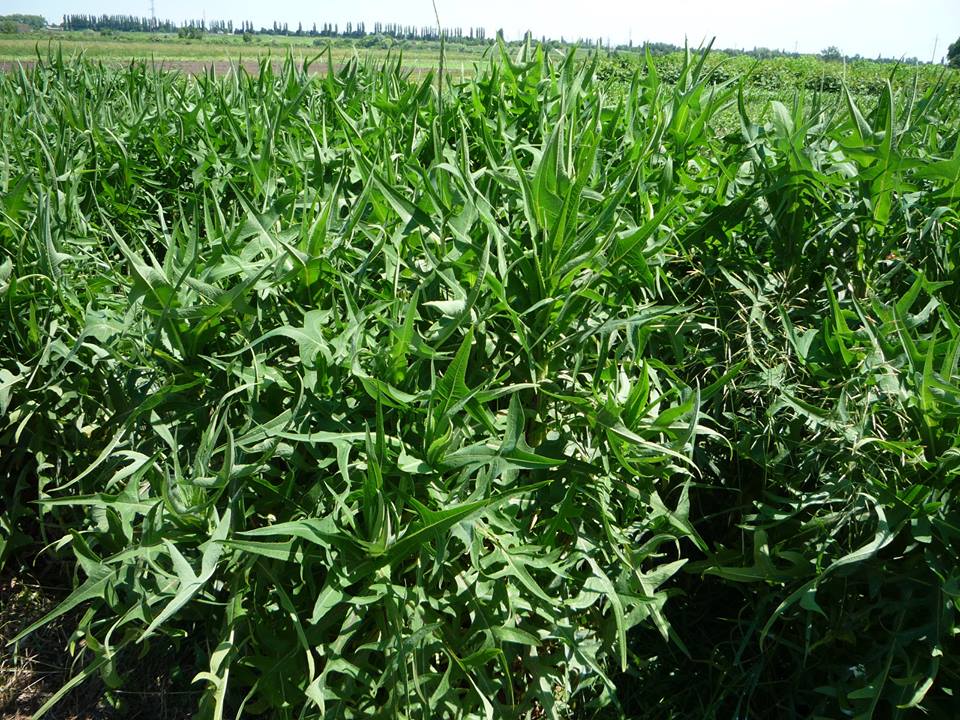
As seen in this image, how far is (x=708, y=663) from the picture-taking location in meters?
1.66

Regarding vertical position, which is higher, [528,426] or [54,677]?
[528,426]

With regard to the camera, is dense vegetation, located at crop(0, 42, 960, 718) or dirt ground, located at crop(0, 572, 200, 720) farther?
dirt ground, located at crop(0, 572, 200, 720)

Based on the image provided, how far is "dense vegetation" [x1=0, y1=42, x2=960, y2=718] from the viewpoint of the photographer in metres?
1.33

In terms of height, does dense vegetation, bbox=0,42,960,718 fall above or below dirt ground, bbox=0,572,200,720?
above

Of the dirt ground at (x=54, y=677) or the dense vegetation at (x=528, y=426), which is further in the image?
the dirt ground at (x=54, y=677)

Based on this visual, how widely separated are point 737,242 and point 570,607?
918 millimetres

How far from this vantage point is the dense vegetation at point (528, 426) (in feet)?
4.35

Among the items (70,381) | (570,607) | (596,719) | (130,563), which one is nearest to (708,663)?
(596,719)

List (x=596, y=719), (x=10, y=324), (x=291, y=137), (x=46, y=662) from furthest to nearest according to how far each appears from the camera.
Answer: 1. (x=291, y=137)
2. (x=46, y=662)
3. (x=10, y=324)
4. (x=596, y=719)

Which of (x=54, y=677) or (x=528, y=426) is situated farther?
(x=54, y=677)

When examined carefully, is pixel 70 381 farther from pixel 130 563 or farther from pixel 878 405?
pixel 878 405

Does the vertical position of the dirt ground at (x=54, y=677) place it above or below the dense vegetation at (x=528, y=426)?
below

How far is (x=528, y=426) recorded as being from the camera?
154 cm

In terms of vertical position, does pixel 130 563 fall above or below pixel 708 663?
above
